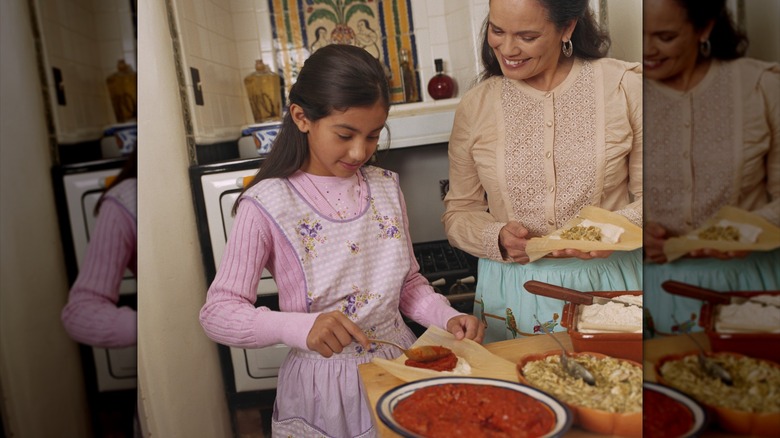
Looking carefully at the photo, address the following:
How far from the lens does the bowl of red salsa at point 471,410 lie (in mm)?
547

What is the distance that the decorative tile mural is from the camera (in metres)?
0.72

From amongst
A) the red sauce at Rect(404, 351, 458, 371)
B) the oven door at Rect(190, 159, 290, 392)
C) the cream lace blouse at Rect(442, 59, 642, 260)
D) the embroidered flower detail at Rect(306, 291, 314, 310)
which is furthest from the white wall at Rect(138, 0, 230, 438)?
the cream lace blouse at Rect(442, 59, 642, 260)

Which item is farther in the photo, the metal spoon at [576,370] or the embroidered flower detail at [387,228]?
the embroidered flower detail at [387,228]

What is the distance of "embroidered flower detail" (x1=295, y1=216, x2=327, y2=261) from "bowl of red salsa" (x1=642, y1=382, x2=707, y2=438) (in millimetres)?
394

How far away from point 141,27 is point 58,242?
0.93 ft

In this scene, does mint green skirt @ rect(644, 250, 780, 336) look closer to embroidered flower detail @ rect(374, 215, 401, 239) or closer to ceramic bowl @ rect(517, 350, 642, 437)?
ceramic bowl @ rect(517, 350, 642, 437)

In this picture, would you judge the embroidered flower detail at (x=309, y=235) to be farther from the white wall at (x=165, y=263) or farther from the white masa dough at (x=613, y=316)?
the white masa dough at (x=613, y=316)

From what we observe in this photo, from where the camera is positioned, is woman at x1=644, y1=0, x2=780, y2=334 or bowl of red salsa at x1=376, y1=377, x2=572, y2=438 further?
bowl of red salsa at x1=376, y1=377, x2=572, y2=438

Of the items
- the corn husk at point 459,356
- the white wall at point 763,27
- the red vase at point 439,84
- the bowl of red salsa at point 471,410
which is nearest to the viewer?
the white wall at point 763,27

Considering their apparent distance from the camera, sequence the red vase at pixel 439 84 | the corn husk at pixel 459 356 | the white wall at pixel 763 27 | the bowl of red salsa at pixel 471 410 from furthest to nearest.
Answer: the red vase at pixel 439 84, the corn husk at pixel 459 356, the bowl of red salsa at pixel 471 410, the white wall at pixel 763 27

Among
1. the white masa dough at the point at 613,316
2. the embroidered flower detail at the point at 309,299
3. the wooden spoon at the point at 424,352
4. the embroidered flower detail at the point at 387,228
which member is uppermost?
the embroidered flower detail at the point at 387,228

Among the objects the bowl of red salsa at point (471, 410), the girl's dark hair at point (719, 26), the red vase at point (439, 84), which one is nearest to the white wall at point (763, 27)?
the girl's dark hair at point (719, 26)

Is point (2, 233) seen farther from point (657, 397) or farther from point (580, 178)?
point (580, 178)

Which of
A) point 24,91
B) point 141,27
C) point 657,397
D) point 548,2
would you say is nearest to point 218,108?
point 141,27
